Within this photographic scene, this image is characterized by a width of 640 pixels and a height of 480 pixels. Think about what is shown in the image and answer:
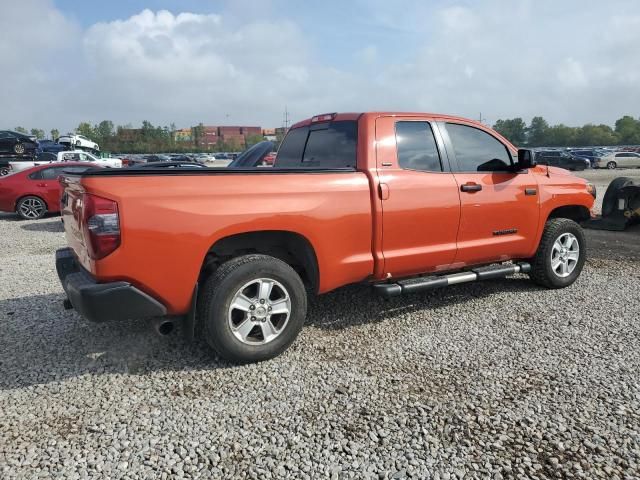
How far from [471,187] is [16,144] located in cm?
2161

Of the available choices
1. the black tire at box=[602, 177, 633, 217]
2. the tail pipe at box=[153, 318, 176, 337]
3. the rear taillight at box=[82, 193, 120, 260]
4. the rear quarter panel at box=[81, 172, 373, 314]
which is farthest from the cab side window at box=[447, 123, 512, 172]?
the black tire at box=[602, 177, 633, 217]

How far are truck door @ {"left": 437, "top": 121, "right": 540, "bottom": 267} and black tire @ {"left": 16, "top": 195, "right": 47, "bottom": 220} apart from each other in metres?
10.1

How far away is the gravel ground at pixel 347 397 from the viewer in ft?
7.84

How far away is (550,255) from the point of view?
5.01 meters

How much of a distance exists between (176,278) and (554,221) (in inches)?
161

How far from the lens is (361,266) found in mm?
3766

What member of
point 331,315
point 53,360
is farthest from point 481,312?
point 53,360

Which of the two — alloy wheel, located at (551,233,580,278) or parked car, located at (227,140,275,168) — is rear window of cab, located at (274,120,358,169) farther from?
alloy wheel, located at (551,233,580,278)

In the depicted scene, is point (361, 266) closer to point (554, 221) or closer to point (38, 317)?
point (554, 221)

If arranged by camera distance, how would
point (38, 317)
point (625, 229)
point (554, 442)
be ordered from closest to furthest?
1. point (554, 442)
2. point (38, 317)
3. point (625, 229)

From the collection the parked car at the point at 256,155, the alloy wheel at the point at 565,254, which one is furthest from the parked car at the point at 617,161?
the parked car at the point at 256,155

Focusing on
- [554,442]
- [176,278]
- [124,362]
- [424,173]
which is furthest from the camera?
[424,173]

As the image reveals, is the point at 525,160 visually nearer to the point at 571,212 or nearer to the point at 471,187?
the point at 471,187

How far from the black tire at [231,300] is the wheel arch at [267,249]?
5.1 inches
